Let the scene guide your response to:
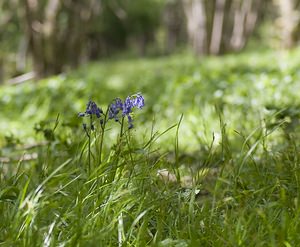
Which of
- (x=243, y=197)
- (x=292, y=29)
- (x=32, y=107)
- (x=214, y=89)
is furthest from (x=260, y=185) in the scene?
(x=292, y=29)

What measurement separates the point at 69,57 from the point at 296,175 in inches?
415

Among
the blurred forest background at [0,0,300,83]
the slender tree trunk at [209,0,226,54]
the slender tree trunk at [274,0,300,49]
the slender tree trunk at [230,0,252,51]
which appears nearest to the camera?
the blurred forest background at [0,0,300,83]

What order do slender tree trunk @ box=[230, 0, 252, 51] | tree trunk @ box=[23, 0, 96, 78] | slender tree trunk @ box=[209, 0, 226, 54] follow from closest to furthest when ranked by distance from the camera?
tree trunk @ box=[23, 0, 96, 78] → slender tree trunk @ box=[209, 0, 226, 54] → slender tree trunk @ box=[230, 0, 252, 51]

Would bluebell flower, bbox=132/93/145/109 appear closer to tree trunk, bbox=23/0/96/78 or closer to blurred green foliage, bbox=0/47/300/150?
blurred green foliage, bbox=0/47/300/150

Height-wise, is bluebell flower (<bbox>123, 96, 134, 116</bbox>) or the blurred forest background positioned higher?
bluebell flower (<bbox>123, 96, 134, 116</bbox>)

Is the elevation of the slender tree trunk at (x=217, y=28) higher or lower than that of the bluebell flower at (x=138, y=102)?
lower

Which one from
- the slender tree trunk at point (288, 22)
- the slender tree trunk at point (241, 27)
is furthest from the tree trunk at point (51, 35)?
the slender tree trunk at point (241, 27)

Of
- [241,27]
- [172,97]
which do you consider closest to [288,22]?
[172,97]

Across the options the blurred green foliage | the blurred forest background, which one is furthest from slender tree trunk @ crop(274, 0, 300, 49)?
the blurred green foliage

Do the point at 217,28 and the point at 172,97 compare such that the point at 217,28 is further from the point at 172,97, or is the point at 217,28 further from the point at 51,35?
the point at 172,97

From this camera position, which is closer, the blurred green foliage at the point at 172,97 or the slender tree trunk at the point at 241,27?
the blurred green foliage at the point at 172,97

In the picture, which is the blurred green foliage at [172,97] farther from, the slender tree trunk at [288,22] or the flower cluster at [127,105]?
the slender tree trunk at [288,22]

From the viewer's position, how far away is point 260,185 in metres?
2.62

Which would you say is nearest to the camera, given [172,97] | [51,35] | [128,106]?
[128,106]
